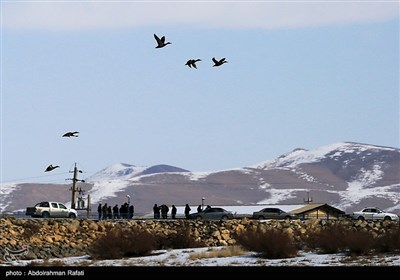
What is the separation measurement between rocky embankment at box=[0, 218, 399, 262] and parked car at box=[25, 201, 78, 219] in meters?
8.75

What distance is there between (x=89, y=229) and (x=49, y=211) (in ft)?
41.9

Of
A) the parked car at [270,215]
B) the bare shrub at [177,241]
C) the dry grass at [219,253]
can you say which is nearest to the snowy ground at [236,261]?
the dry grass at [219,253]

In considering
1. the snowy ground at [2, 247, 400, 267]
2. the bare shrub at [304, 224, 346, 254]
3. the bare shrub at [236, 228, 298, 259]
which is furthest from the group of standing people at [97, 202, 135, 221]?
the bare shrub at [236, 228, 298, 259]

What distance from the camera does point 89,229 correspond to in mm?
65625

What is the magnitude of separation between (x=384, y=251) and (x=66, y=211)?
39458mm

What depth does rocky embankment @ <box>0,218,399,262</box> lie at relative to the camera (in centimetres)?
6084

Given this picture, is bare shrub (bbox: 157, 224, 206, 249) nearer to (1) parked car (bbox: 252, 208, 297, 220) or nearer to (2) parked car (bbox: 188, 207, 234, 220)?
(2) parked car (bbox: 188, 207, 234, 220)

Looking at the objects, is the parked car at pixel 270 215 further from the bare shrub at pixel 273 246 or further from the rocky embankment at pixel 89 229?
the bare shrub at pixel 273 246

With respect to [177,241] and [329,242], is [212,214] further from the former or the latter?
[329,242]

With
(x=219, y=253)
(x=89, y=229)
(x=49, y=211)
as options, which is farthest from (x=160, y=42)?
(x=49, y=211)

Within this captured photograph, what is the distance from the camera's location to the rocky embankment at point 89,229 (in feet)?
200

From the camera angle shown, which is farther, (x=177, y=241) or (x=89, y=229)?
(x=89, y=229)

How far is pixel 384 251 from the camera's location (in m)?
43.1
